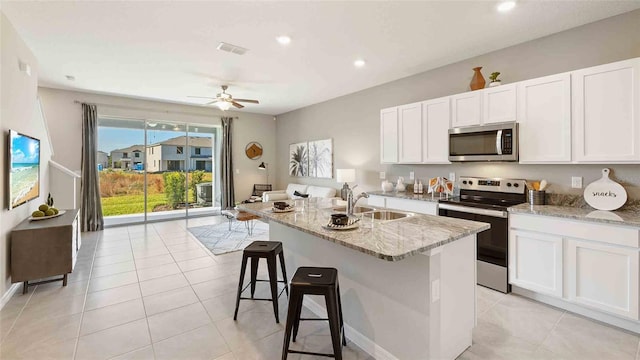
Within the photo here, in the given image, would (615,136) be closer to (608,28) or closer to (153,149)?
(608,28)

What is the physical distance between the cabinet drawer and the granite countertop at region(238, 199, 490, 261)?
1081 millimetres

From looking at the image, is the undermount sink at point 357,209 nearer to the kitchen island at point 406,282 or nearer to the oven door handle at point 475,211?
the kitchen island at point 406,282

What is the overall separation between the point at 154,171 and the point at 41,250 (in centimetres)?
386

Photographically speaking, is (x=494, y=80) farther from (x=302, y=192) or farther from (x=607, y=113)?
(x=302, y=192)

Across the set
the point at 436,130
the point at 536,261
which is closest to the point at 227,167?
the point at 436,130

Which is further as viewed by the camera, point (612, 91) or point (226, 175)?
point (226, 175)

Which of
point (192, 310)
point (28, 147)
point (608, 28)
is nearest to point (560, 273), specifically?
point (608, 28)

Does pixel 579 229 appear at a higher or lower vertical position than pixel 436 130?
lower

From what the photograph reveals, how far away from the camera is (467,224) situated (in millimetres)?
2117

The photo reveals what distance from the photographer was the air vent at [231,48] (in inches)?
135

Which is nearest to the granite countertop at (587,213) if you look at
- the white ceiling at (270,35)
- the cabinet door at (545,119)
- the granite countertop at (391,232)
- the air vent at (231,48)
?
the cabinet door at (545,119)

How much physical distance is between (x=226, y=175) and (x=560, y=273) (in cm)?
673

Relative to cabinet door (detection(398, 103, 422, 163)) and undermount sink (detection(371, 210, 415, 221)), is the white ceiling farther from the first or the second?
undermount sink (detection(371, 210, 415, 221))

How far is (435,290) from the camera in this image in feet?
5.69
